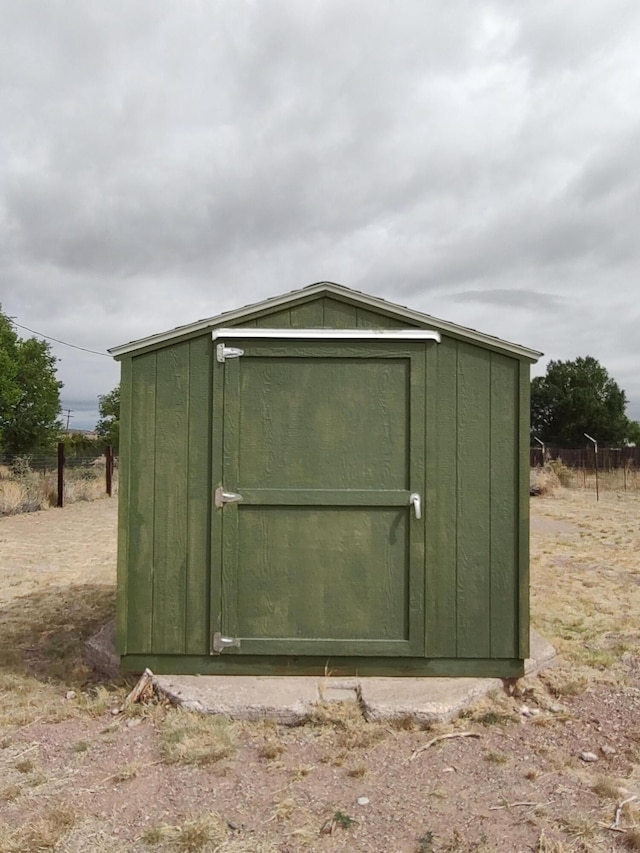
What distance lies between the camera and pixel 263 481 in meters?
3.74

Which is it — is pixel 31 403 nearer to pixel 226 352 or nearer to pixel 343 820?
pixel 226 352

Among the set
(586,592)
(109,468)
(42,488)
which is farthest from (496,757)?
(109,468)

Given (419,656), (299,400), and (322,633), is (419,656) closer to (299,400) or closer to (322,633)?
(322,633)

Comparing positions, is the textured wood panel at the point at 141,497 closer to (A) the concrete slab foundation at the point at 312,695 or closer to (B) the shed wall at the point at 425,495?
(B) the shed wall at the point at 425,495

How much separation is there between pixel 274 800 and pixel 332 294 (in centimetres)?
272

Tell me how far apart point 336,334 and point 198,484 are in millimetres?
1275

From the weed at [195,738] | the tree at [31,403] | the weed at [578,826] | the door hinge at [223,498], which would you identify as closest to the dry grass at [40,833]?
the weed at [195,738]

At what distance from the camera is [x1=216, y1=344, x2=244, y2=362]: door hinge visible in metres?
3.72

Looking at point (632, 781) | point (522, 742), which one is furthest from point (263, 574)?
point (632, 781)

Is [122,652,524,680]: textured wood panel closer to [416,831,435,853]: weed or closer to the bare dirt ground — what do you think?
the bare dirt ground

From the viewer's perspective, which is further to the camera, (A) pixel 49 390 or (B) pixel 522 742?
(A) pixel 49 390

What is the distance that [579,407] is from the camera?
36.5 meters

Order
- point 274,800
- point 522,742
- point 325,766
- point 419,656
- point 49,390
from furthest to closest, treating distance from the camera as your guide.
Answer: point 49,390, point 419,656, point 522,742, point 325,766, point 274,800

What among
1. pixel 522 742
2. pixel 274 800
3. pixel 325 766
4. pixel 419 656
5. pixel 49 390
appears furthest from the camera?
pixel 49 390
